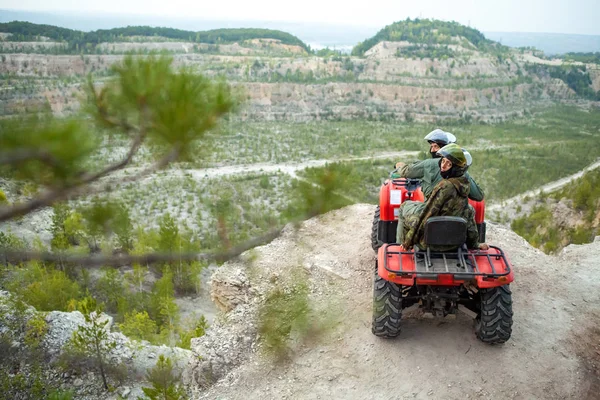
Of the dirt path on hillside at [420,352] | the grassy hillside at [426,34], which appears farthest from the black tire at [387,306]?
the grassy hillside at [426,34]

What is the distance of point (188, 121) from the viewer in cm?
217

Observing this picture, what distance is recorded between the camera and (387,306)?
16.0 feet

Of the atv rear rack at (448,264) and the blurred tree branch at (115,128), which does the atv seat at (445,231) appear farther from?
the blurred tree branch at (115,128)

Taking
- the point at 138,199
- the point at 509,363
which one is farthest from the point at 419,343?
the point at 138,199

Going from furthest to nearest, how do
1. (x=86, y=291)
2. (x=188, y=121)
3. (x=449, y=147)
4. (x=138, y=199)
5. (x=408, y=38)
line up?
(x=408, y=38) < (x=138, y=199) < (x=86, y=291) < (x=449, y=147) < (x=188, y=121)

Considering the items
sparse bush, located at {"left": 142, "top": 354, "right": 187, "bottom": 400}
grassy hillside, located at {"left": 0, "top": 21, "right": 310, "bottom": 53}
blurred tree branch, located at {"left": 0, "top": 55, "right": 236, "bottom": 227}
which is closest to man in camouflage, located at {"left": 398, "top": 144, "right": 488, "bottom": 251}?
blurred tree branch, located at {"left": 0, "top": 55, "right": 236, "bottom": 227}

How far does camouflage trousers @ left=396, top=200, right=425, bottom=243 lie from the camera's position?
4672mm

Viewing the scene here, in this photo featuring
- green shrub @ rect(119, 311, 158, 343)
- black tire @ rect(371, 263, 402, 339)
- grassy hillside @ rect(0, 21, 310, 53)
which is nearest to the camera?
black tire @ rect(371, 263, 402, 339)

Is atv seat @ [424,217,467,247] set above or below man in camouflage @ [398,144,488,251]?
below

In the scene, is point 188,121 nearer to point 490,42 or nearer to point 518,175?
point 518,175

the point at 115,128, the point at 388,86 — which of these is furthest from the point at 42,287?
the point at 388,86

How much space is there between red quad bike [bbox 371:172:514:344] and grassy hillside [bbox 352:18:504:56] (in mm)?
72896

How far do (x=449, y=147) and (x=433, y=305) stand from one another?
1.70 m

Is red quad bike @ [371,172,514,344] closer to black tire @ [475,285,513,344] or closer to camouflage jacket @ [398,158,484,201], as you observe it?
black tire @ [475,285,513,344]
